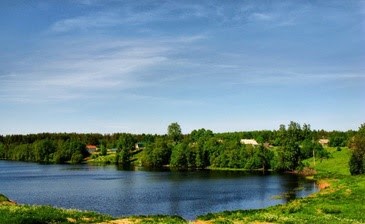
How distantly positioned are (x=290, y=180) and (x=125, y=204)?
62.5 m

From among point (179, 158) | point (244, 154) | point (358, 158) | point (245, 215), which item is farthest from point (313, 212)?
point (179, 158)

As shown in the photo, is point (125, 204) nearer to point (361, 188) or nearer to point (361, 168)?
point (361, 188)

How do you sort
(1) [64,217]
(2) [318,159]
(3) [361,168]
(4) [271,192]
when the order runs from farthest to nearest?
(2) [318,159] < (3) [361,168] < (4) [271,192] < (1) [64,217]

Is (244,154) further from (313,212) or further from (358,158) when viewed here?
(313,212)

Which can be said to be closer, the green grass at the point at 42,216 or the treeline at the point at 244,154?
the green grass at the point at 42,216

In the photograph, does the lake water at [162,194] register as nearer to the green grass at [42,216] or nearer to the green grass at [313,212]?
the green grass at [313,212]

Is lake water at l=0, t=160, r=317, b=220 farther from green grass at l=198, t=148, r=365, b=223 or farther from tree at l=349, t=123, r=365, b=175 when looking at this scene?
tree at l=349, t=123, r=365, b=175

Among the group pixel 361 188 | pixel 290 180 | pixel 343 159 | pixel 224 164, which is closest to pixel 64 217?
pixel 361 188

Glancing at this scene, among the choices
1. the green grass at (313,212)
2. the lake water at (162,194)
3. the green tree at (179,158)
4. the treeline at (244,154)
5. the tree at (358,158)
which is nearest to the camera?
the green grass at (313,212)

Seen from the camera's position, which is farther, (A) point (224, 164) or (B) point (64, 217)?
(A) point (224, 164)

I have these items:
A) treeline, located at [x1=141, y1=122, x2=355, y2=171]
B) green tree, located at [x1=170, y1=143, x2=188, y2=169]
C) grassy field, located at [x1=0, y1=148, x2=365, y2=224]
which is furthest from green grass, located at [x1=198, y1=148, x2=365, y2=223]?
green tree, located at [x1=170, y1=143, x2=188, y2=169]

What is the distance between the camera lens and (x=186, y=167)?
188375 mm

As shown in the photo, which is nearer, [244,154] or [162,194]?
[162,194]

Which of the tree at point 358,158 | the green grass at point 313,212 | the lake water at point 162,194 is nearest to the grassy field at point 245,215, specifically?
the green grass at point 313,212
